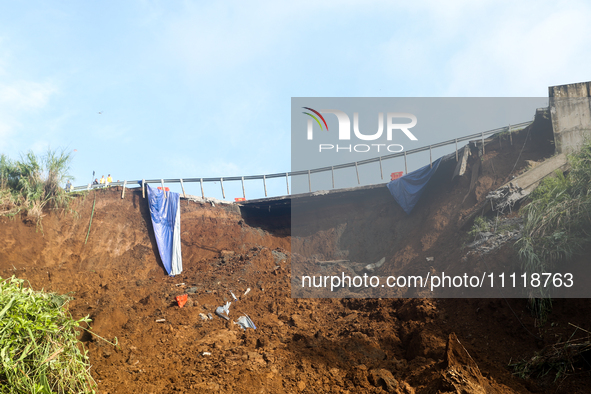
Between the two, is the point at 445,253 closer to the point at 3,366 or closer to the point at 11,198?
the point at 3,366

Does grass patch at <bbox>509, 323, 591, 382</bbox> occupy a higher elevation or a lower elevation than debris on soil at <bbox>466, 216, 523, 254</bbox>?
lower

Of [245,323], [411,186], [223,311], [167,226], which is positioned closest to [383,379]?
[245,323]

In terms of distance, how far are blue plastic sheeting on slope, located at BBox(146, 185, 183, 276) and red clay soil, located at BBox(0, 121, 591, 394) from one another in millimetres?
334

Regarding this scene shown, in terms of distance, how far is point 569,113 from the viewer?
11.0 metres

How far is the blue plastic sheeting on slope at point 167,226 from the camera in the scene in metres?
12.9

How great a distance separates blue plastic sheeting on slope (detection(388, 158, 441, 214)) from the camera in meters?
13.5

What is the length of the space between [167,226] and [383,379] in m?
10.3

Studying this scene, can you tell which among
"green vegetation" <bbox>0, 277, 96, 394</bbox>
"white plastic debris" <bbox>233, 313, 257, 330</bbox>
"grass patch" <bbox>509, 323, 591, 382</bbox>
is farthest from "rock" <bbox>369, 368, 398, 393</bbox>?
"green vegetation" <bbox>0, 277, 96, 394</bbox>

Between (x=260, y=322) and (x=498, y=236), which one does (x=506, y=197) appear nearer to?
(x=498, y=236)

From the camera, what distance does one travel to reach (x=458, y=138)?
13188mm

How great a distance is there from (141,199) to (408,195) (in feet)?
34.3

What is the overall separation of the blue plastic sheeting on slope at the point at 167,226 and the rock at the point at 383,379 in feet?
30.1

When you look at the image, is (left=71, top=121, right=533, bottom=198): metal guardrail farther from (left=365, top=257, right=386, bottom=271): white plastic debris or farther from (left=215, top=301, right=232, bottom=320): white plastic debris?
(left=215, top=301, right=232, bottom=320): white plastic debris

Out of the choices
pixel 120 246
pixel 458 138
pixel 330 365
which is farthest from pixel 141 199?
pixel 458 138
